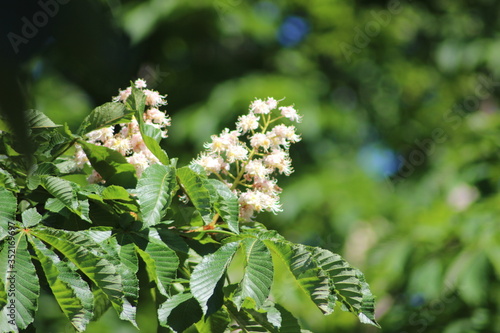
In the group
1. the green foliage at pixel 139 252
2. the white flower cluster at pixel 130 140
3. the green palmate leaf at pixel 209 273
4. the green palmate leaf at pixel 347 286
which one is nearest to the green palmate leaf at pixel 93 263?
the green foliage at pixel 139 252

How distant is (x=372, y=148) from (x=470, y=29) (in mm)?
1615

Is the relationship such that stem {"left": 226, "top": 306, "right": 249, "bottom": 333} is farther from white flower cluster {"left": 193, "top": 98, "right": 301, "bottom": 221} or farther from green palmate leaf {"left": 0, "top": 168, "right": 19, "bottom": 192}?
green palmate leaf {"left": 0, "top": 168, "right": 19, "bottom": 192}

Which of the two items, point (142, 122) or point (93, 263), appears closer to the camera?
point (93, 263)

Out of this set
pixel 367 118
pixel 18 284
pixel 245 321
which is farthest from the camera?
pixel 367 118

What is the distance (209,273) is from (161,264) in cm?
9

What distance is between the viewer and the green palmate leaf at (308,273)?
1.10 meters

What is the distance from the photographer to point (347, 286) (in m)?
1.14

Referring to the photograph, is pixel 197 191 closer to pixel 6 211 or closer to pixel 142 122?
pixel 142 122

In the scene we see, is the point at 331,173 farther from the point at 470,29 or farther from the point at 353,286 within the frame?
the point at 353,286

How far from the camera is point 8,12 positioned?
0.47m

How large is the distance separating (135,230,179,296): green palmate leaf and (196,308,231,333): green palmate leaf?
0.35 feet

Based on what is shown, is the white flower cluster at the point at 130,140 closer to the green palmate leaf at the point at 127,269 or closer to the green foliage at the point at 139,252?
the green foliage at the point at 139,252

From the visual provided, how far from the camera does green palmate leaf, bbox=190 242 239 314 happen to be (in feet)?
3.62

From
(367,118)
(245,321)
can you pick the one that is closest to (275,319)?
(245,321)
